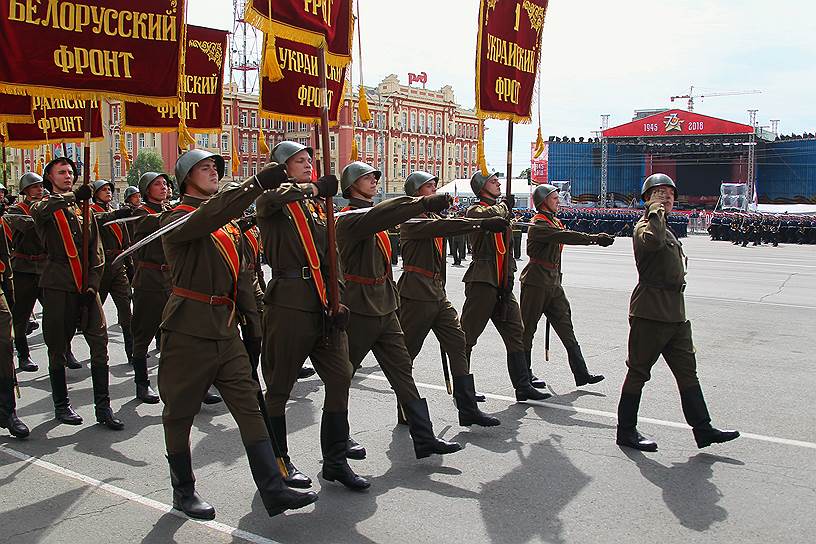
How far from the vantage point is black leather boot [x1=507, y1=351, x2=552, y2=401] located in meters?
7.18

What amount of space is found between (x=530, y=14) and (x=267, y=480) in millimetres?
5586

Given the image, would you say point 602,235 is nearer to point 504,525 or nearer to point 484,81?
point 484,81

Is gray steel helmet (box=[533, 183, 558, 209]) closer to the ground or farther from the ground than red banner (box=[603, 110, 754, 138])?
closer to the ground

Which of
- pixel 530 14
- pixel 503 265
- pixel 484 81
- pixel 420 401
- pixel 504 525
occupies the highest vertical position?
pixel 530 14

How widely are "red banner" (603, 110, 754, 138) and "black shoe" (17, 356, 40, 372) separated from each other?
170 ft

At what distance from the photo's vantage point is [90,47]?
6895 mm

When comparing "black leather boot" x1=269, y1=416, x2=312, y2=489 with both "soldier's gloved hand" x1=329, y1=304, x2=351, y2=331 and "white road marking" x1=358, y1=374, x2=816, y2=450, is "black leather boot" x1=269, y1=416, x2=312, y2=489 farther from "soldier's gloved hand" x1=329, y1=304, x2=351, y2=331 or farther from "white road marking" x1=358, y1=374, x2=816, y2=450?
"white road marking" x1=358, y1=374, x2=816, y2=450

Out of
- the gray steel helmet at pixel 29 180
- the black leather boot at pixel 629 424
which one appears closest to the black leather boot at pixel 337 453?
the black leather boot at pixel 629 424

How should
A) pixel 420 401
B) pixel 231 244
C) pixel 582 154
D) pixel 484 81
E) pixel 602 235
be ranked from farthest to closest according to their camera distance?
pixel 582 154, pixel 484 81, pixel 602 235, pixel 420 401, pixel 231 244

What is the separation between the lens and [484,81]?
7.81 metres

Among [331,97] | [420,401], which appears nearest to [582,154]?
[331,97]

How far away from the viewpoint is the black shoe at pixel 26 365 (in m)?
8.69

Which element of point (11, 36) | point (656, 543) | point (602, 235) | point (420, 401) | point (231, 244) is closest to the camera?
point (656, 543)

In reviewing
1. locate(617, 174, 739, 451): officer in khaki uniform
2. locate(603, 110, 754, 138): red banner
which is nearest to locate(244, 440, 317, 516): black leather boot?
locate(617, 174, 739, 451): officer in khaki uniform
